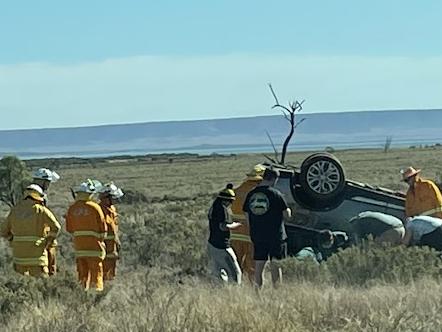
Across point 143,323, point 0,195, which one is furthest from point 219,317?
point 0,195

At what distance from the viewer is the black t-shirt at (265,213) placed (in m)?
11.1

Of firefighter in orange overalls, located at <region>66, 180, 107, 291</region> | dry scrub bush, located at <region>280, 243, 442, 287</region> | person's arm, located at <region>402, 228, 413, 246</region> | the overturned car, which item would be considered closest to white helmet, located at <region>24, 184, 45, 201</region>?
firefighter in orange overalls, located at <region>66, 180, 107, 291</region>

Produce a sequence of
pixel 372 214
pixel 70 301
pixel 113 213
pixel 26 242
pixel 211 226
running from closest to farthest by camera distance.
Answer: pixel 70 301
pixel 26 242
pixel 211 226
pixel 113 213
pixel 372 214

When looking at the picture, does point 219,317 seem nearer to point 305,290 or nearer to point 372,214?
point 305,290

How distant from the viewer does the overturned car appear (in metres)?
14.6

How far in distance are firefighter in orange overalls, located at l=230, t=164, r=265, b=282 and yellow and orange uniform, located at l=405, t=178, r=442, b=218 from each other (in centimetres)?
197

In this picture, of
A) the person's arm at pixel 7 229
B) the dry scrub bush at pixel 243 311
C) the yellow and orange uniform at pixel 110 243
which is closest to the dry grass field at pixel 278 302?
the dry scrub bush at pixel 243 311

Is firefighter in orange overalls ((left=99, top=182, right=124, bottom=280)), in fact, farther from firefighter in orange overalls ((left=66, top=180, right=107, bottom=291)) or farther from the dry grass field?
the dry grass field

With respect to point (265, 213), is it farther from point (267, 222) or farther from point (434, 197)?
point (434, 197)

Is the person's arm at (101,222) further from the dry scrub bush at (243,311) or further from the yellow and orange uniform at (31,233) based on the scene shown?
the dry scrub bush at (243,311)

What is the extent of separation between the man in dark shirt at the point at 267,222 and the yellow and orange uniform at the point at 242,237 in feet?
6.54

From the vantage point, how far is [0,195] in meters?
37.0

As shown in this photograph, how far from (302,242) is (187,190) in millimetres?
39885

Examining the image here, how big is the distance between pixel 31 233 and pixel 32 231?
4cm
